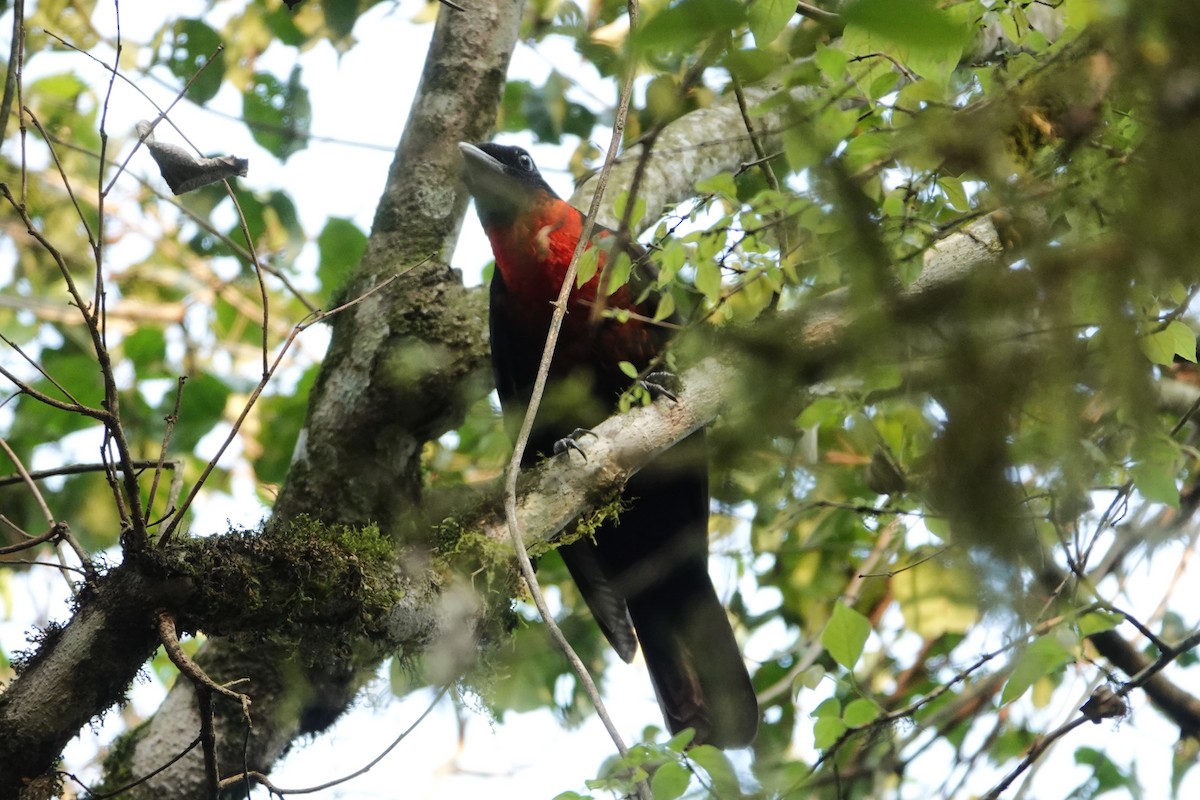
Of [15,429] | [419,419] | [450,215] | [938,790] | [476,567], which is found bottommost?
[938,790]

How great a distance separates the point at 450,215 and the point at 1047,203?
262 centimetres

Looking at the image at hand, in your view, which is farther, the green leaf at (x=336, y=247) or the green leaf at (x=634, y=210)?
the green leaf at (x=336, y=247)

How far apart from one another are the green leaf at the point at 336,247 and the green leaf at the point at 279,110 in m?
0.40

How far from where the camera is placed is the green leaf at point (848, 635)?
2.53 meters

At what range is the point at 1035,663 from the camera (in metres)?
2.26

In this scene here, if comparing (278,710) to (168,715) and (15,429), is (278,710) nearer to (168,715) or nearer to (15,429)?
(168,715)

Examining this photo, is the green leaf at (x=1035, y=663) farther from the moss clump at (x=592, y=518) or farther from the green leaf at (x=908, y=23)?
the green leaf at (x=908, y=23)

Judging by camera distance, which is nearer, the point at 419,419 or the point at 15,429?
the point at 419,419

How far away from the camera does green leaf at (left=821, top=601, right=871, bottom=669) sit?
8.30ft

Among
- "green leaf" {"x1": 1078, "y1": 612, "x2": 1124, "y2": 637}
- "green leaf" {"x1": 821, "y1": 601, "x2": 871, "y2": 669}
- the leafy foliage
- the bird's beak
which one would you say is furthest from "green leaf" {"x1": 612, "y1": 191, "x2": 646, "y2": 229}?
"green leaf" {"x1": 1078, "y1": 612, "x2": 1124, "y2": 637}

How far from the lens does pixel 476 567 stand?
8.35ft

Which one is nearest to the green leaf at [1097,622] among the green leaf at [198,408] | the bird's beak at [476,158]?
the bird's beak at [476,158]

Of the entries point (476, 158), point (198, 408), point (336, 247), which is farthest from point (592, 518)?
point (336, 247)

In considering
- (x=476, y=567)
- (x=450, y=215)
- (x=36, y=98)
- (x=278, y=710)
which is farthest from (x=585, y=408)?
(x=36, y=98)
